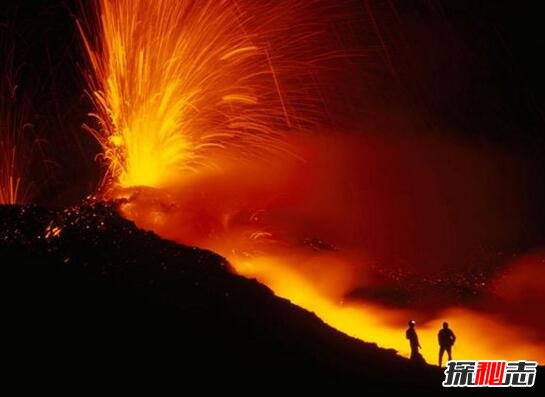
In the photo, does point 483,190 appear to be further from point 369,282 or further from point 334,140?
point 369,282

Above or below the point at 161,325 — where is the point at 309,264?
above

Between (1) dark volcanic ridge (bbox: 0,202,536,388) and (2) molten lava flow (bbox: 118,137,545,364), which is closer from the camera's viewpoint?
(1) dark volcanic ridge (bbox: 0,202,536,388)

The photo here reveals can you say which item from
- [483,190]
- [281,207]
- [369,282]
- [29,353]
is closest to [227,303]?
[29,353]

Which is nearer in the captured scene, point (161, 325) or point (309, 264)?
point (161, 325)

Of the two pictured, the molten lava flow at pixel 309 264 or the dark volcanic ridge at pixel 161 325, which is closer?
the dark volcanic ridge at pixel 161 325

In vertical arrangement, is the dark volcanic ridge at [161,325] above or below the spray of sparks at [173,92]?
below

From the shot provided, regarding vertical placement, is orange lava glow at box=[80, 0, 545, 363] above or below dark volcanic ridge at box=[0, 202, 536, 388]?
above

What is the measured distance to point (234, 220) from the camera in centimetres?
1881

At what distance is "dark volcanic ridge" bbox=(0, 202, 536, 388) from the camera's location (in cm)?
1026

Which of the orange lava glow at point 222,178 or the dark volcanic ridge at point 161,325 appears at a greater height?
the orange lava glow at point 222,178

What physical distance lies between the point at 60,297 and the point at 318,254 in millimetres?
8684

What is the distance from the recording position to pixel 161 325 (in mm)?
10883

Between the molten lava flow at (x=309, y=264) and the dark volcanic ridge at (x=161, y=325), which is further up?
the molten lava flow at (x=309, y=264)

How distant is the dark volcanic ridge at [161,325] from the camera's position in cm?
1026
